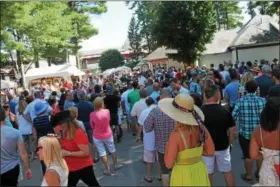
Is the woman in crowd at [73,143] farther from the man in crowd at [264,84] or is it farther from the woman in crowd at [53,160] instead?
the man in crowd at [264,84]

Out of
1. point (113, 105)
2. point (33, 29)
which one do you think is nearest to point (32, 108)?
point (113, 105)

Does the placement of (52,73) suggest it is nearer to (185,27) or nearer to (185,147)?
(185,27)

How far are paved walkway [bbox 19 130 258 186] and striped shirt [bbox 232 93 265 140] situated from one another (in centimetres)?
99

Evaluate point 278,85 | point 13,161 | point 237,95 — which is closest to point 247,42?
point 237,95

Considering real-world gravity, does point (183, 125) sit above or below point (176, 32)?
below

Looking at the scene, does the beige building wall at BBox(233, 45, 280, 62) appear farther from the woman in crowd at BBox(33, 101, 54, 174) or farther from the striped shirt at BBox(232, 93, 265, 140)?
the striped shirt at BBox(232, 93, 265, 140)

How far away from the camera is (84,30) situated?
1414 inches

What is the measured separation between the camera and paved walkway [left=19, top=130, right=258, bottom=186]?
716 cm

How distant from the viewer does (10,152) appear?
5246mm

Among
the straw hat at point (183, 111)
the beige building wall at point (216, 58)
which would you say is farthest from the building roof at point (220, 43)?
the straw hat at point (183, 111)

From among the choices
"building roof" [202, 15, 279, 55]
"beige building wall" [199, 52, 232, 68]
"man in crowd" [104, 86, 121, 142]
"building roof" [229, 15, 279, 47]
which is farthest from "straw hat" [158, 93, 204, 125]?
"beige building wall" [199, 52, 232, 68]

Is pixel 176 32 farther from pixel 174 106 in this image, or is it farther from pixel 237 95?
pixel 174 106

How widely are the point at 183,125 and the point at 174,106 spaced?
25 centimetres

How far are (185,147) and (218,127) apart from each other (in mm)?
1809
